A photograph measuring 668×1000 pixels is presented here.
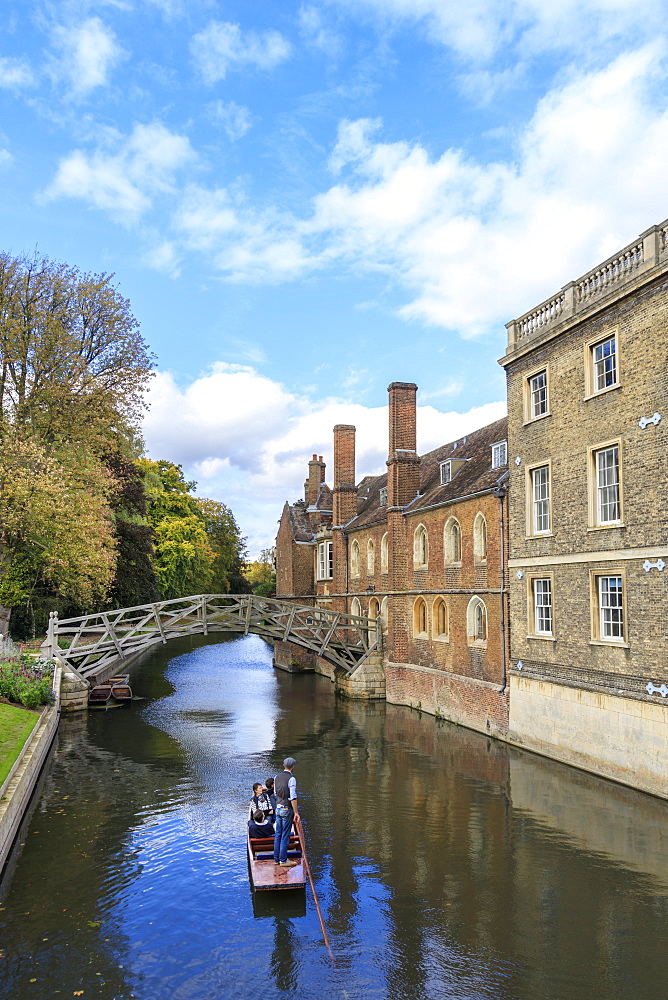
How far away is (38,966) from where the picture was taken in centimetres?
909

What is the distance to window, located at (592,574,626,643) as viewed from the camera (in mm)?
16906

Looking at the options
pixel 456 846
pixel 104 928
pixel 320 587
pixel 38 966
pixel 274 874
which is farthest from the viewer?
pixel 320 587

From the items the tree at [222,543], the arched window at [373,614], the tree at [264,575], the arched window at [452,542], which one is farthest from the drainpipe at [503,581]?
the tree at [264,575]

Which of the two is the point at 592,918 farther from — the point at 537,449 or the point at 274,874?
the point at 537,449

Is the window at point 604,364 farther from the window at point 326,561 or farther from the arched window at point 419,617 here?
the window at point 326,561

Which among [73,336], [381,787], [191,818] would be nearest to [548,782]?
[381,787]

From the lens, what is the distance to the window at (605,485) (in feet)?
56.2

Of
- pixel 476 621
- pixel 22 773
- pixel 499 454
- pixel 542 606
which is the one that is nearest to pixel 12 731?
pixel 22 773

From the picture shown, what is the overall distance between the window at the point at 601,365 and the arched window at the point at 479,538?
741cm

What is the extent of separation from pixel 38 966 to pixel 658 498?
14025 mm

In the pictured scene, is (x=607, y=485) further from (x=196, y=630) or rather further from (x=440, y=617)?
(x=196, y=630)

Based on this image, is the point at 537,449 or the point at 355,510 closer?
the point at 537,449

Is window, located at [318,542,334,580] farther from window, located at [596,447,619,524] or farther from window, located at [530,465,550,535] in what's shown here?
window, located at [596,447,619,524]

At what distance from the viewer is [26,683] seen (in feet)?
77.5
